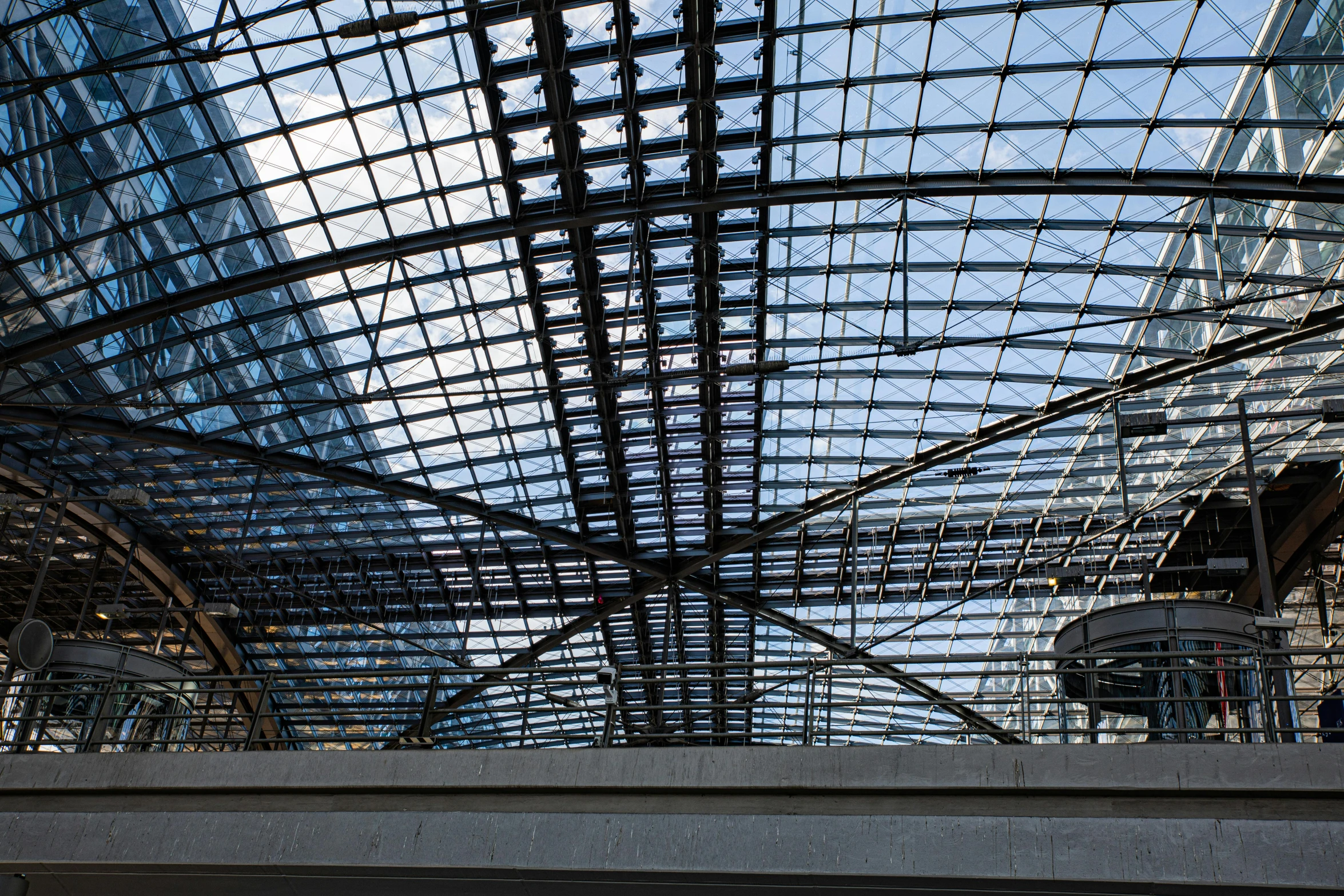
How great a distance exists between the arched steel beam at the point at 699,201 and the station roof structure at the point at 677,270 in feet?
0.33

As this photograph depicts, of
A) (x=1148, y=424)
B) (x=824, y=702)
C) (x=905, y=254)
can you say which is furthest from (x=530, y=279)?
(x=1148, y=424)

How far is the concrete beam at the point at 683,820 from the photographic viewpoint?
1142 centimetres

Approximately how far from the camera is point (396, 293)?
1284 inches

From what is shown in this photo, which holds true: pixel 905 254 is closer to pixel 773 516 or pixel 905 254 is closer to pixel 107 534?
pixel 773 516

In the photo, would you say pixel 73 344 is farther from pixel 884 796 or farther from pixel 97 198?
pixel 884 796

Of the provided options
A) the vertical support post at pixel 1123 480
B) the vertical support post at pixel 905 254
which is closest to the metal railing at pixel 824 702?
the vertical support post at pixel 1123 480

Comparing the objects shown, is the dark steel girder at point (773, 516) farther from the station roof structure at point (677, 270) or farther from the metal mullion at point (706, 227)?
the metal mullion at point (706, 227)

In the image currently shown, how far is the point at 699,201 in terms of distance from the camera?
28.5 meters

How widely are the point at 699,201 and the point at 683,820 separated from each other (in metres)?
19.2

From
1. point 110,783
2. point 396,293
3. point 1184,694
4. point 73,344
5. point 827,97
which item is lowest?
point 110,783

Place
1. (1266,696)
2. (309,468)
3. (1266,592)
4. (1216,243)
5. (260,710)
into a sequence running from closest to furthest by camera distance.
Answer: (1266,696), (260,710), (1266,592), (1216,243), (309,468)

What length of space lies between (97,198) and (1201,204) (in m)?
28.9

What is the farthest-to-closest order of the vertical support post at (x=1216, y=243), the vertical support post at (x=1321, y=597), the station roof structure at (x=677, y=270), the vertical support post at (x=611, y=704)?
the vertical support post at (x=1321, y=597)
the vertical support post at (x=1216, y=243)
the station roof structure at (x=677, y=270)
the vertical support post at (x=611, y=704)

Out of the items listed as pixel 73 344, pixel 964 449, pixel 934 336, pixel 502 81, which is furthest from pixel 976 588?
pixel 73 344
